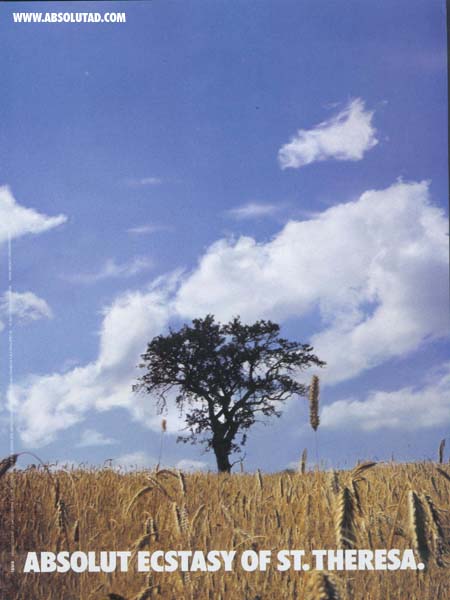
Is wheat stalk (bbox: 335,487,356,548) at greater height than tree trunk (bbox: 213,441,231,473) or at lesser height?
lesser

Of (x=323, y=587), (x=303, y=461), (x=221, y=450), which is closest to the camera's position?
(x=323, y=587)

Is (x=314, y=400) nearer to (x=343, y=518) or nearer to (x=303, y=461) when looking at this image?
(x=303, y=461)

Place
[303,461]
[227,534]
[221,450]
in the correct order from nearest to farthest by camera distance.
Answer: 1. [227,534]
2. [303,461]
3. [221,450]

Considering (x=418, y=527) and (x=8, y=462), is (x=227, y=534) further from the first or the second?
(x=418, y=527)

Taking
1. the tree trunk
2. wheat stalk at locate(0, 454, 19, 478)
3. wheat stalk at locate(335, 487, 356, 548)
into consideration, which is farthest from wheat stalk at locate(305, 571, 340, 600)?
Result: the tree trunk

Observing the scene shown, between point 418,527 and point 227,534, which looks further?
point 227,534

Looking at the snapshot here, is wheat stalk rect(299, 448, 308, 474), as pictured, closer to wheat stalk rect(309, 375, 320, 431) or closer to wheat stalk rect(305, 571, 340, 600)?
wheat stalk rect(309, 375, 320, 431)

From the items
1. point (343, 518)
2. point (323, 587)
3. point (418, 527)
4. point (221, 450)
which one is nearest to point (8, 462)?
point (343, 518)

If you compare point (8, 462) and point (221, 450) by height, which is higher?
point (221, 450)

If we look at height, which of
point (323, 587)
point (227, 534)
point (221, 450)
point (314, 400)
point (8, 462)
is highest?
point (221, 450)

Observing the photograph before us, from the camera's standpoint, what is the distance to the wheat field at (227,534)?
3115 mm

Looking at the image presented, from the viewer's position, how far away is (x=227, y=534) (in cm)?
366

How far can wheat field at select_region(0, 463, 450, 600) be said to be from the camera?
3115mm

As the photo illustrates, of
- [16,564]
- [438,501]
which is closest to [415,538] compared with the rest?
[16,564]
